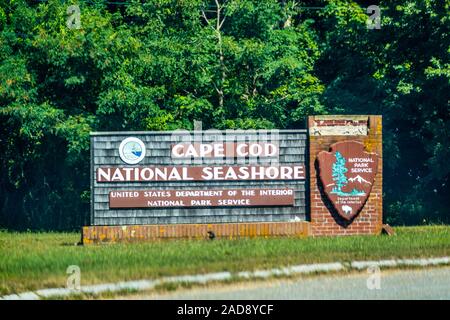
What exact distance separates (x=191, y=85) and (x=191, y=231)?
32.3 ft

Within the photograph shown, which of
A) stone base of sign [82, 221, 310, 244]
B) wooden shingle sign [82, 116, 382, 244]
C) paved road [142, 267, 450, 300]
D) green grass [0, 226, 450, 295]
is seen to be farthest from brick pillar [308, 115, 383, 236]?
paved road [142, 267, 450, 300]

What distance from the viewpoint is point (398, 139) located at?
3300 cm

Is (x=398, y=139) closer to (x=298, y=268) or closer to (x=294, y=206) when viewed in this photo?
(x=294, y=206)

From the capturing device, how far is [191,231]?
837 inches

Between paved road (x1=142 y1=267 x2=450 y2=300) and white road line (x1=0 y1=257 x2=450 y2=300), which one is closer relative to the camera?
paved road (x1=142 y1=267 x2=450 y2=300)

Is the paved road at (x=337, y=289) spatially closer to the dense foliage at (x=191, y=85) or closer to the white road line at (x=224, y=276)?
the white road line at (x=224, y=276)

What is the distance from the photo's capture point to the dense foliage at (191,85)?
28.5 m

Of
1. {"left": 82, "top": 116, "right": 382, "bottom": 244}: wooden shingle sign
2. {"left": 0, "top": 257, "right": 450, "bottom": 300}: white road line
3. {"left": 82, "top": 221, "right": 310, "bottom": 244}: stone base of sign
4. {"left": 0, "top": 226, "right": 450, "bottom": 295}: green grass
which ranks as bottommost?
{"left": 0, "top": 257, "right": 450, "bottom": 300}: white road line

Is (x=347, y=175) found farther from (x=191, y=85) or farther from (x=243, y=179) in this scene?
(x=191, y=85)

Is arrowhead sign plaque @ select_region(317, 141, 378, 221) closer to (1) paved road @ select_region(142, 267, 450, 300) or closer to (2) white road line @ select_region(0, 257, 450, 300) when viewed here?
(2) white road line @ select_region(0, 257, 450, 300)

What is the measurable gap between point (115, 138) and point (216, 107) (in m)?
9.41

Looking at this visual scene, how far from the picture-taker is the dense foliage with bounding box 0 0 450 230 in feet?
93.6

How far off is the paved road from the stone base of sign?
596 cm
